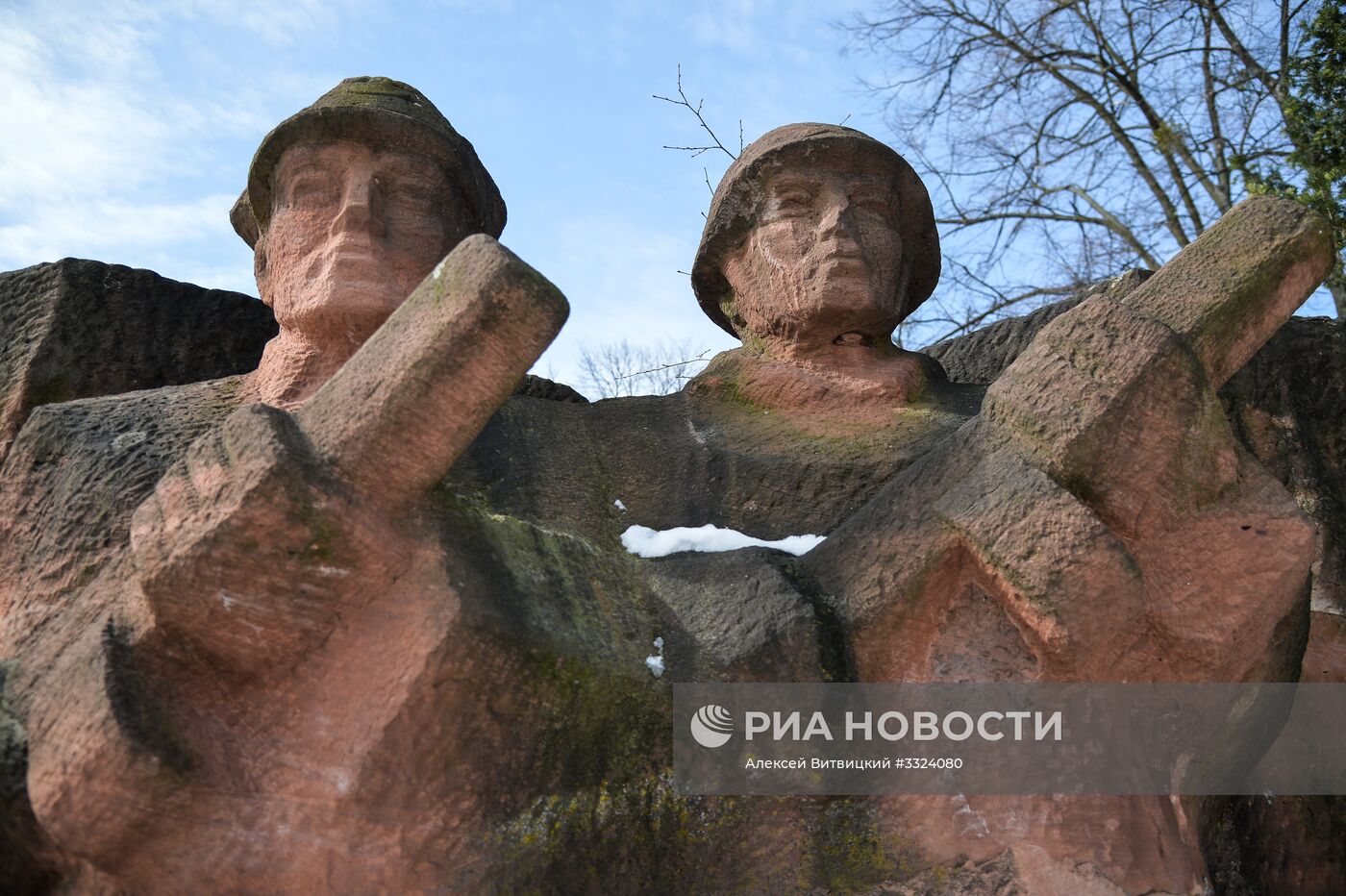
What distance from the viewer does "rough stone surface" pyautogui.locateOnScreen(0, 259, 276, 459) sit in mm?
4664

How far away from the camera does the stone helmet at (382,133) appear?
4.36m

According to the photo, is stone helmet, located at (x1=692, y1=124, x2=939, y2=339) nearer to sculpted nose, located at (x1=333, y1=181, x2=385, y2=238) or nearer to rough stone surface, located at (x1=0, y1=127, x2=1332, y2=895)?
sculpted nose, located at (x1=333, y1=181, x2=385, y2=238)

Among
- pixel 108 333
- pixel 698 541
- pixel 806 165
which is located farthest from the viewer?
pixel 108 333

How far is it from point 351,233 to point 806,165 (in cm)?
131

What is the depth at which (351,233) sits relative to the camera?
4266 mm

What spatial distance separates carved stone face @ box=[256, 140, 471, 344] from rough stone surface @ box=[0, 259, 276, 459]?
1.93 ft

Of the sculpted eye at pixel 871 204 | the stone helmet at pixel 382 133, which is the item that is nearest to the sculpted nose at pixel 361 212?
the stone helmet at pixel 382 133

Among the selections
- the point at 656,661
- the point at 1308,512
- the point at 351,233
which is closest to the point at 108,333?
the point at 351,233

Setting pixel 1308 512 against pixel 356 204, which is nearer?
pixel 1308 512

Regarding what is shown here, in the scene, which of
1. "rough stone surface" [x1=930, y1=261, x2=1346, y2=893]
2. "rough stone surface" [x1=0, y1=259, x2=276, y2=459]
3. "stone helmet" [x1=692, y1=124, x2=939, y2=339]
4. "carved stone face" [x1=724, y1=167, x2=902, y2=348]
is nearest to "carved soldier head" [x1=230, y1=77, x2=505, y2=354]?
"rough stone surface" [x1=0, y1=259, x2=276, y2=459]

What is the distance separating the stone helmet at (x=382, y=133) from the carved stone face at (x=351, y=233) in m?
0.03

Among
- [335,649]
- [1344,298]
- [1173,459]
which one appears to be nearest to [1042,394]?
[1173,459]

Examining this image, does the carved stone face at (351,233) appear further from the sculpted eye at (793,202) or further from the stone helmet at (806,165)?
the sculpted eye at (793,202)

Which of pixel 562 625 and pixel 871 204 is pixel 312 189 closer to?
pixel 871 204
